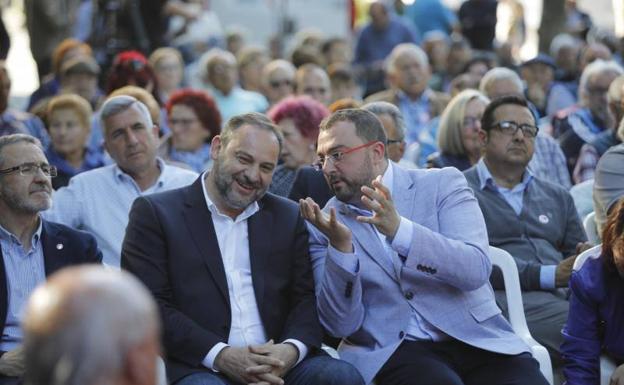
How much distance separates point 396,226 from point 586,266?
0.89 m

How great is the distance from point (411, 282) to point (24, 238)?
5.84 ft

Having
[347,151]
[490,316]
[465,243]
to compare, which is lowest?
[490,316]

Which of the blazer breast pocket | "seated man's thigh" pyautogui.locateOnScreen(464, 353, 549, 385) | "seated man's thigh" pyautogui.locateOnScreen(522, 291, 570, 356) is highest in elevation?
the blazer breast pocket

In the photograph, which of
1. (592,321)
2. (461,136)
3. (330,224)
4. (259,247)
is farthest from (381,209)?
(461,136)

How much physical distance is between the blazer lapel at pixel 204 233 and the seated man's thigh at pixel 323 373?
1.43 feet

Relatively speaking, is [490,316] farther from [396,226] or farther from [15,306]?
[15,306]

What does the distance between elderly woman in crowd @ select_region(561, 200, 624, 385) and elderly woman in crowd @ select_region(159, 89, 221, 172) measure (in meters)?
3.94

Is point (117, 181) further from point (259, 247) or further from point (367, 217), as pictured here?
point (367, 217)

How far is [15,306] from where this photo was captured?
5242 millimetres

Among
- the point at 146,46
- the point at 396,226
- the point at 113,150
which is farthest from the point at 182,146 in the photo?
the point at 146,46

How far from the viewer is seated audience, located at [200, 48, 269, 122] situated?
38.3ft

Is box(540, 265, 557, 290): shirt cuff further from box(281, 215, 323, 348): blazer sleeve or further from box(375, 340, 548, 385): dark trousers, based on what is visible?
box(281, 215, 323, 348): blazer sleeve

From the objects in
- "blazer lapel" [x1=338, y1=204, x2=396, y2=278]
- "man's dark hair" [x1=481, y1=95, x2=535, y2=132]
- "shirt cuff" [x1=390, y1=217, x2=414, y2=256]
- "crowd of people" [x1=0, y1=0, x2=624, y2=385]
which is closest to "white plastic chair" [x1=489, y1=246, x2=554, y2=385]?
"crowd of people" [x1=0, y1=0, x2=624, y2=385]

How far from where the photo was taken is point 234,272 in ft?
17.3
